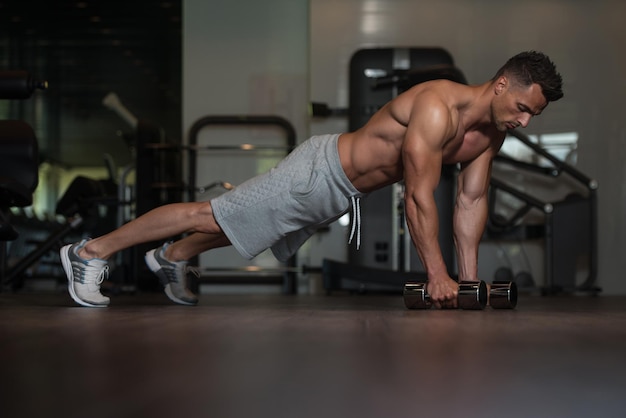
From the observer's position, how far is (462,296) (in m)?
2.28

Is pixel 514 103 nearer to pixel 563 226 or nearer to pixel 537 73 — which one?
pixel 537 73

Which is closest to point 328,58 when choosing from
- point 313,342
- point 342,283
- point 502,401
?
point 342,283

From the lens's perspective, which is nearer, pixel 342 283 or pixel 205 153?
pixel 342 283

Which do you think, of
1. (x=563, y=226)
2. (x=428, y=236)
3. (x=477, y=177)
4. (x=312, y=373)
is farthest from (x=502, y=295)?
(x=563, y=226)

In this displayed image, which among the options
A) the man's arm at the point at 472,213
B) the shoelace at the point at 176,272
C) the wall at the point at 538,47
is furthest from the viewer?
the wall at the point at 538,47

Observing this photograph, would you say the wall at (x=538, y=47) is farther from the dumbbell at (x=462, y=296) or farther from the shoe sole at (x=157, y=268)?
the dumbbell at (x=462, y=296)

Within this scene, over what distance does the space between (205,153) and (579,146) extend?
8.16ft

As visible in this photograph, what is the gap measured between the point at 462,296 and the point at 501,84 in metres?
0.64

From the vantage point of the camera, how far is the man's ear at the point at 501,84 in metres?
2.34

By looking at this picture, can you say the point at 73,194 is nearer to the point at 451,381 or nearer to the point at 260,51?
the point at 260,51

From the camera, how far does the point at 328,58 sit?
16.8ft

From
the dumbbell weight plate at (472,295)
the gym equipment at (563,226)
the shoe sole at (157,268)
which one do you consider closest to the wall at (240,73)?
the gym equipment at (563,226)

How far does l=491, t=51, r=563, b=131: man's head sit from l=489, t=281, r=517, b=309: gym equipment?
49cm

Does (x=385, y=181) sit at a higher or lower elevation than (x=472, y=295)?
higher
